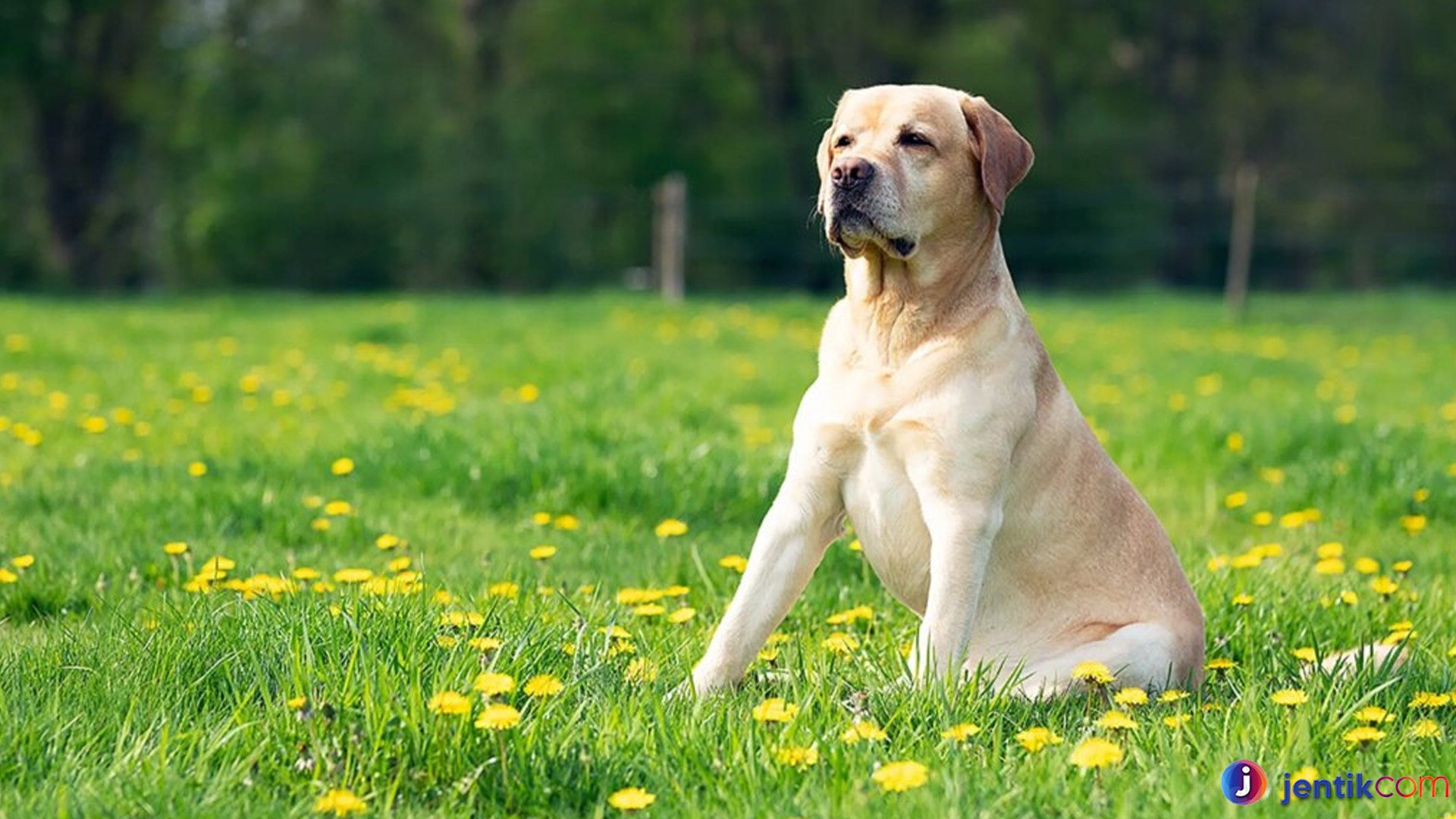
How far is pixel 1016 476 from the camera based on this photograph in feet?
11.3

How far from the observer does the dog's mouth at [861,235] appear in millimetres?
3377

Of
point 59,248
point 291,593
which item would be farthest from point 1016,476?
point 59,248

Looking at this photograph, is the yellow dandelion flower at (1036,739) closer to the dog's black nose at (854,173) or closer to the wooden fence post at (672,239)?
the dog's black nose at (854,173)

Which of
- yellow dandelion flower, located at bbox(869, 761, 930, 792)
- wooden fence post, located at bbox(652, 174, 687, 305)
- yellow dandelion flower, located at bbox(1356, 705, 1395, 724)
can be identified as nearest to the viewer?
yellow dandelion flower, located at bbox(869, 761, 930, 792)

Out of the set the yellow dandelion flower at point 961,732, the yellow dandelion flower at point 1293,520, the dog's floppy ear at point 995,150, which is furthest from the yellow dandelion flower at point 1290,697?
the yellow dandelion flower at point 1293,520

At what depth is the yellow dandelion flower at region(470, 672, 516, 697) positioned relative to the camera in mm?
2572

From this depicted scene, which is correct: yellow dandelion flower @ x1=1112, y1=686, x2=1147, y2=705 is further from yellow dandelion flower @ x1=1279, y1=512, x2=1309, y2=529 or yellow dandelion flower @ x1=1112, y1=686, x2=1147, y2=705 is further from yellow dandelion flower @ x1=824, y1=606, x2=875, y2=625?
yellow dandelion flower @ x1=1279, y1=512, x2=1309, y2=529

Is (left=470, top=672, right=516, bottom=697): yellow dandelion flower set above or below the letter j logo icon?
above

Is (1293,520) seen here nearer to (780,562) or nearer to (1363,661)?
(1363,661)

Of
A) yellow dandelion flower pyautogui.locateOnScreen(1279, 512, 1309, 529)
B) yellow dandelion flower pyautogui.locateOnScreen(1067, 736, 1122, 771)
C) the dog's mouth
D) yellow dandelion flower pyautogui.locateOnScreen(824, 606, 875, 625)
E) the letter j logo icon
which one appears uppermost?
the dog's mouth

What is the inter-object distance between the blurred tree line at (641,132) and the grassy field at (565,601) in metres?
13.7

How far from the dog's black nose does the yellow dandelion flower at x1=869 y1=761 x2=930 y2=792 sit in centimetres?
Result: 142

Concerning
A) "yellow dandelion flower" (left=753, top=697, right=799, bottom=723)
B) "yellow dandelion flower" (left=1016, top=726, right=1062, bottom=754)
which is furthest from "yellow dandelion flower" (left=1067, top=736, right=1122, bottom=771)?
"yellow dandelion flower" (left=753, top=697, right=799, bottom=723)

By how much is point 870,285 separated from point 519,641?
1.16 metres
